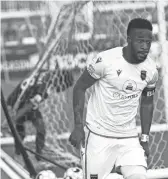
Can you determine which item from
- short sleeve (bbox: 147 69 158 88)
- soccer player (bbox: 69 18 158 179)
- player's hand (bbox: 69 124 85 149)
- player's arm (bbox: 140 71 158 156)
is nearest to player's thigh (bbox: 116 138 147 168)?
soccer player (bbox: 69 18 158 179)

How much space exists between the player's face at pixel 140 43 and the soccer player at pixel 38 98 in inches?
107

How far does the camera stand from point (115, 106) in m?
4.20

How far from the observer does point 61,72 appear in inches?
283

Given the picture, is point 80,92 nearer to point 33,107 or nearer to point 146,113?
point 146,113

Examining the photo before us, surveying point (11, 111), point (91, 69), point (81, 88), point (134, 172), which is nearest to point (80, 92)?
point (81, 88)

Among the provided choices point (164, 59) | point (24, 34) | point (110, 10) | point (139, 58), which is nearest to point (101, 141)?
point (139, 58)

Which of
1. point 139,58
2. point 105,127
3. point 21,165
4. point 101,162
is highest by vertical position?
point 139,58

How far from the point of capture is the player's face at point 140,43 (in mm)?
4004

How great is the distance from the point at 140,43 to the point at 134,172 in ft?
3.09

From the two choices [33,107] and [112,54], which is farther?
[33,107]

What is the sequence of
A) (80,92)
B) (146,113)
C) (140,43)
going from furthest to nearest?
(146,113) < (80,92) < (140,43)

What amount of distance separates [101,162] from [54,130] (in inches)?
141

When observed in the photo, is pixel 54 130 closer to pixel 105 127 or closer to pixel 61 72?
pixel 61 72

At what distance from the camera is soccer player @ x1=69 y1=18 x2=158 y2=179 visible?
162 inches
